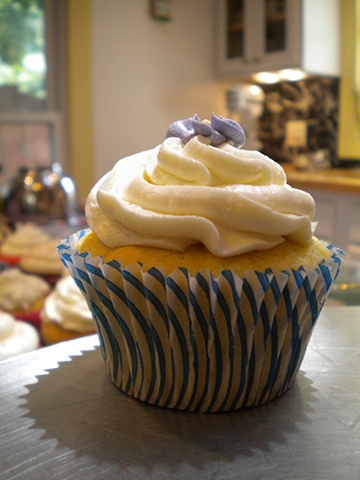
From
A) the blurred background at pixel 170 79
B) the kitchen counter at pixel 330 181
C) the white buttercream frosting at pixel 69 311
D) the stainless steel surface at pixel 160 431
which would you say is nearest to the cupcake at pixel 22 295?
the white buttercream frosting at pixel 69 311

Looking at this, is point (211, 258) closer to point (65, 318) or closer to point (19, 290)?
point (65, 318)

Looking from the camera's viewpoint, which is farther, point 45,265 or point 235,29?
point 235,29

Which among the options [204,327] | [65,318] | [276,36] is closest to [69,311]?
[65,318]

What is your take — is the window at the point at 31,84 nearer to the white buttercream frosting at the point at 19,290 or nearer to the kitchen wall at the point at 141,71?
the kitchen wall at the point at 141,71

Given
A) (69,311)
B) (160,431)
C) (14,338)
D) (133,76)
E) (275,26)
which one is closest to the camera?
(160,431)

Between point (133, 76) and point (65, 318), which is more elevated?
point (133, 76)

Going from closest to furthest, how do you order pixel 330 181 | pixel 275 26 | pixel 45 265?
pixel 45 265, pixel 330 181, pixel 275 26

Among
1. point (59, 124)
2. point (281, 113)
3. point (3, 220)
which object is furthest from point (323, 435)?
point (281, 113)

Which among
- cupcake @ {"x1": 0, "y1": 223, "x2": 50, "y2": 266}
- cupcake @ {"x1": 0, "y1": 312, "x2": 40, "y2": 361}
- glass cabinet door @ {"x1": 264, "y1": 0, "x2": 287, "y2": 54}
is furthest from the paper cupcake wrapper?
glass cabinet door @ {"x1": 264, "y1": 0, "x2": 287, "y2": 54}
